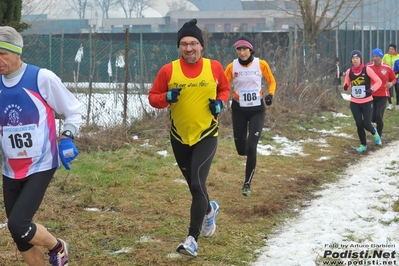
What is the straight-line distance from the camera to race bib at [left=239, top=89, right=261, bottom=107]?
29.7 feet

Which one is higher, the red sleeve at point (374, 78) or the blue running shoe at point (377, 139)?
the red sleeve at point (374, 78)

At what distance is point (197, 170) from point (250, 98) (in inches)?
120

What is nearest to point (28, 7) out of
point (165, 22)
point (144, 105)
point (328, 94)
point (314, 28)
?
point (314, 28)

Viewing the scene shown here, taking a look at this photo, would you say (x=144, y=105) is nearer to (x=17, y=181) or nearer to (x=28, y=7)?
→ (x=17, y=181)

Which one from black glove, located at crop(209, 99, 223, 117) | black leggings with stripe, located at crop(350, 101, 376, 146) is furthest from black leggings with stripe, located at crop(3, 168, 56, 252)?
black leggings with stripe, located at crop(350, 101, 376, 146)

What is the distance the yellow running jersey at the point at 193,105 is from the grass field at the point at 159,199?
1.02 meters

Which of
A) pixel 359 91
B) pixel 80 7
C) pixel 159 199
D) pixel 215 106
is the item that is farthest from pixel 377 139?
pixel 80 7

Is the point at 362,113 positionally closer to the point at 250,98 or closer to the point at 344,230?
the point at 250,98

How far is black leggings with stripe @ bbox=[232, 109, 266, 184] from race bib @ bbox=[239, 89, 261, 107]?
0.35ft

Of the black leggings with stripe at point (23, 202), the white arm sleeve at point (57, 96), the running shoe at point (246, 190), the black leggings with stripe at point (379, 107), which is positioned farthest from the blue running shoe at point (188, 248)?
the black leggings with stripe at point (379, 107)

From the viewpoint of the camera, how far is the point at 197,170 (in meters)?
6.21

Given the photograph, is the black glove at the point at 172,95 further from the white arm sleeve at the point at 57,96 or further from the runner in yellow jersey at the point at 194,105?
the white arm sleeve at the point at 57,96

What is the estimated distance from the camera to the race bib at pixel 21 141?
5012 mm

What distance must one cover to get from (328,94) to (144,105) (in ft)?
25.8
